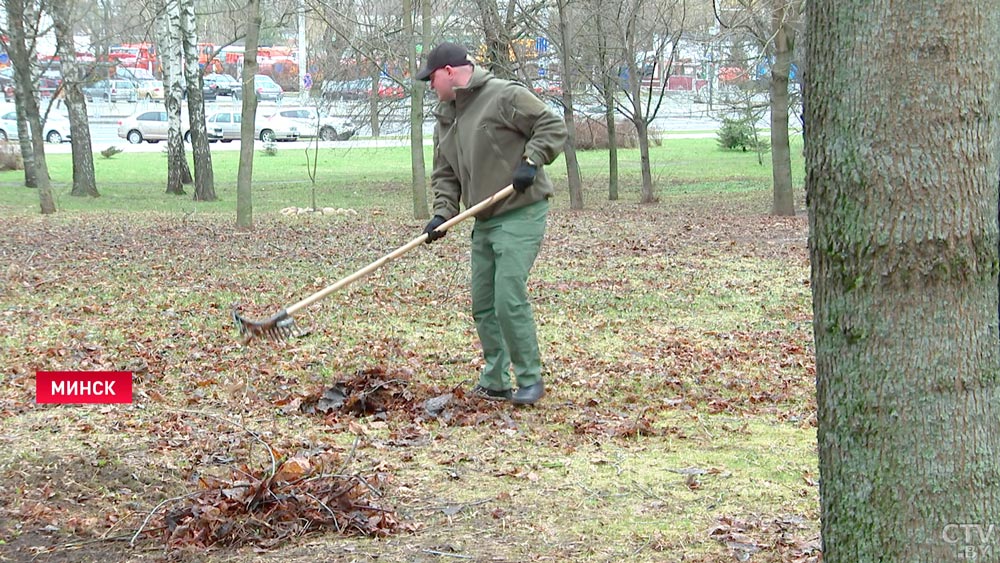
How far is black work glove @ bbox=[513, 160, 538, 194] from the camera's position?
19.9ft

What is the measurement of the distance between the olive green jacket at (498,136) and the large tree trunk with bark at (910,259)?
3562mm

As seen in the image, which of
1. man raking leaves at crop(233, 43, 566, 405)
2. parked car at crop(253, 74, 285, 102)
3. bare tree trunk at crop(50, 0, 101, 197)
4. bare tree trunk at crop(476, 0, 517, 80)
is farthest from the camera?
parked car at crop(253, 74, 285, 102)

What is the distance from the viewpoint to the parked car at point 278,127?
48.3m

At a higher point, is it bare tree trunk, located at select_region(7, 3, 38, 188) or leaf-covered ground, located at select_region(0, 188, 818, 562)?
bare tree trunk, located at select_region(7, 3, 38, 188)

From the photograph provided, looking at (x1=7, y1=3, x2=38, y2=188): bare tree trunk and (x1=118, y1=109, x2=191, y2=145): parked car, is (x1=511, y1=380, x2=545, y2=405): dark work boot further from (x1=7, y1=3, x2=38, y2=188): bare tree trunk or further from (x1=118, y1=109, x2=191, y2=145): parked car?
(x1=118, y1=109, x2=191, y2=145): parked car

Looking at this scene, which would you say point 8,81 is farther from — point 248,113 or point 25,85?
point 248,113

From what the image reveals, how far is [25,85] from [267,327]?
49.4 feet

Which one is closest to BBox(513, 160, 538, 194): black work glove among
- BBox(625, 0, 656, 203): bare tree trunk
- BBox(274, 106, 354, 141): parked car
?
BBox(625, 0, 656, 203): bare tree trunk

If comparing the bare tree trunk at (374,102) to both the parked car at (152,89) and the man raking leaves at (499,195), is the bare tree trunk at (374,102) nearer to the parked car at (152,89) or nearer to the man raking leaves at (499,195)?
the man raking leaves at (499,195)

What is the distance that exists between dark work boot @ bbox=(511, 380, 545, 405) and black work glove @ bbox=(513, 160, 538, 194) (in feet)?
3.72

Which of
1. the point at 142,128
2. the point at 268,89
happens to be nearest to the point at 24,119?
the point at 142,128

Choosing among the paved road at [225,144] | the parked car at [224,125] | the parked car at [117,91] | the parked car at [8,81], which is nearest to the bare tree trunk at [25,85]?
the parked car at [8,81]

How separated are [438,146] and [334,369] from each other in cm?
165

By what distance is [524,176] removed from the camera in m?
6.06
